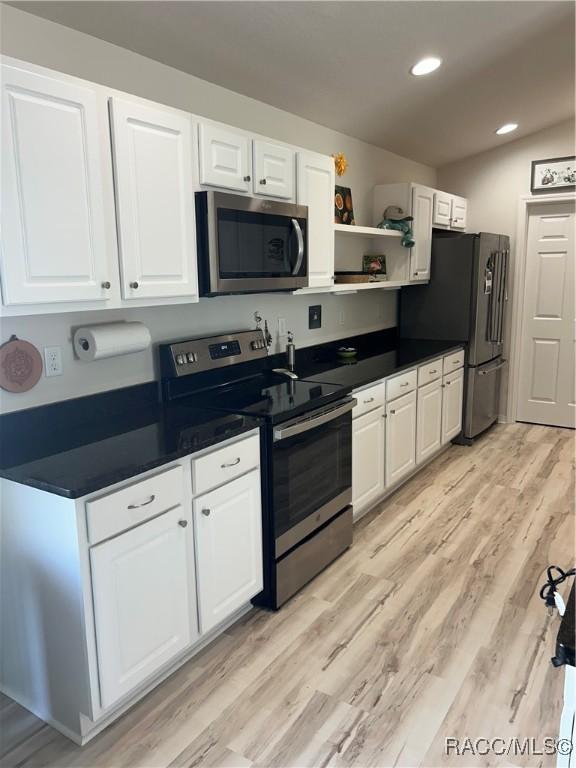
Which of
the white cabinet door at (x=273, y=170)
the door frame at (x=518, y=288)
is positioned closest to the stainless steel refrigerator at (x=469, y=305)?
the door frame at (x=518, y=288)

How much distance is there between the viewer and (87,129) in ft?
5.97

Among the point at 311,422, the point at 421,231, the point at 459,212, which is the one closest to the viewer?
the point at 311,422

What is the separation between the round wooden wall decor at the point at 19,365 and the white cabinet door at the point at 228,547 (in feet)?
2.42

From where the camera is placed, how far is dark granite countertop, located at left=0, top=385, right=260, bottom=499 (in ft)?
5.56

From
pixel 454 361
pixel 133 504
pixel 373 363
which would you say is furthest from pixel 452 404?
pixel 133 504

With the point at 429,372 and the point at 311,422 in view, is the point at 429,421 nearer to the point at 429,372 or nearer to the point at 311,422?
the point at 429,372

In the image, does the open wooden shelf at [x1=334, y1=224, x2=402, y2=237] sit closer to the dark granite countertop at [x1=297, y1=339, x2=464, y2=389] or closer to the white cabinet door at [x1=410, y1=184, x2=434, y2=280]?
the white cabinet door at [x1=410, y1=184, x2=434, y2=280]

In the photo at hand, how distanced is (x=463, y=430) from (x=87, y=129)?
380cm

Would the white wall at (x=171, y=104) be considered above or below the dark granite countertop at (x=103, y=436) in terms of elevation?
above

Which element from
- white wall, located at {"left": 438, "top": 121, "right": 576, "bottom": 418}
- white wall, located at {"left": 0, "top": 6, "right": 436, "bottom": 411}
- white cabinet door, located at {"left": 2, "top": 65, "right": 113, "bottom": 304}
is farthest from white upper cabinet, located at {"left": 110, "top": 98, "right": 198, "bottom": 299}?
white wall, located at {"left": 438, "top": 121, "right": 576, "bottom": 418}

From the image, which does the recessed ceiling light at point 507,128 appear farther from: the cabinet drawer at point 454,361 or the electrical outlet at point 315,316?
the electrical outlet at point 315,316

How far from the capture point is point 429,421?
407 cm

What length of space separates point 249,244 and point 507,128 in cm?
313

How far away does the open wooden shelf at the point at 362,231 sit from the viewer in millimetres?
3410
